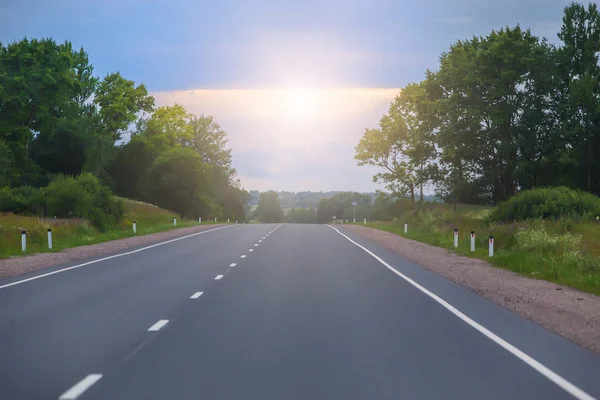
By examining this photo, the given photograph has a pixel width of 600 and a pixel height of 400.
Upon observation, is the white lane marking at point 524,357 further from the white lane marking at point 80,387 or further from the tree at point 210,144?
the tree at point 210,144

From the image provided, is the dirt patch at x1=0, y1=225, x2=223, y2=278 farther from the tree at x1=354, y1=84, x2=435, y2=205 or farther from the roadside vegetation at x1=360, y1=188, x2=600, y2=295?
the tree at x1=354, y1=84, x2=435, y2=205

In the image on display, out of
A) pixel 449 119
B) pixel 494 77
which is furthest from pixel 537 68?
pixel 449 119

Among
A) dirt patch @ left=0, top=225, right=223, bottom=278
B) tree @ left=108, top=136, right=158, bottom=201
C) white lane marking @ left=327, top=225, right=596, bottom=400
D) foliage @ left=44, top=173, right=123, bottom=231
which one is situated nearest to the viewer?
white lane marking @ left=327, top=225, right=596, bottom=400

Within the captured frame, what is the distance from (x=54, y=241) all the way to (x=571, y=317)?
24639 mm

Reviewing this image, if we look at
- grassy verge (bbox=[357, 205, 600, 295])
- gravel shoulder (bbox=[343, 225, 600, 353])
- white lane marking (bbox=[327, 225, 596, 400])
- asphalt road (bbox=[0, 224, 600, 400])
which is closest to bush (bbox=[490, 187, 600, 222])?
grassy verge (bbox=[357, 205, 600, 295])

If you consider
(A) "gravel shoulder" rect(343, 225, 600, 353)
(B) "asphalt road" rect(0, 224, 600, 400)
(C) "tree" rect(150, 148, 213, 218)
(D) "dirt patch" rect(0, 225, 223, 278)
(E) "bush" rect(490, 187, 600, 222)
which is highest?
(C) "tree" rect(150, 148, 213, 218)

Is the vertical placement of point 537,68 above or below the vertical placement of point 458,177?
above

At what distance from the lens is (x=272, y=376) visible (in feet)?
23.2

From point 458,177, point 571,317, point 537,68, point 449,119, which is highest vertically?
point 537,68

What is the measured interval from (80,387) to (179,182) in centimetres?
7806

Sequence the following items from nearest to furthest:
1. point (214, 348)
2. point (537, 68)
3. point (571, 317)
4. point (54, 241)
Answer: point (214, 348) → point (571, 317) → point (54, 241) → point (537, 68)

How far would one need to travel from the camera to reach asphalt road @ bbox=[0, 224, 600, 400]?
6.62 m

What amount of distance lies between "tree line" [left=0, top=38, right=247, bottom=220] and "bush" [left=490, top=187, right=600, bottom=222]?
33.5 meters

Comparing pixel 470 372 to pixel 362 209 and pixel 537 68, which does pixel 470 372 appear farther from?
pixel 362 209
